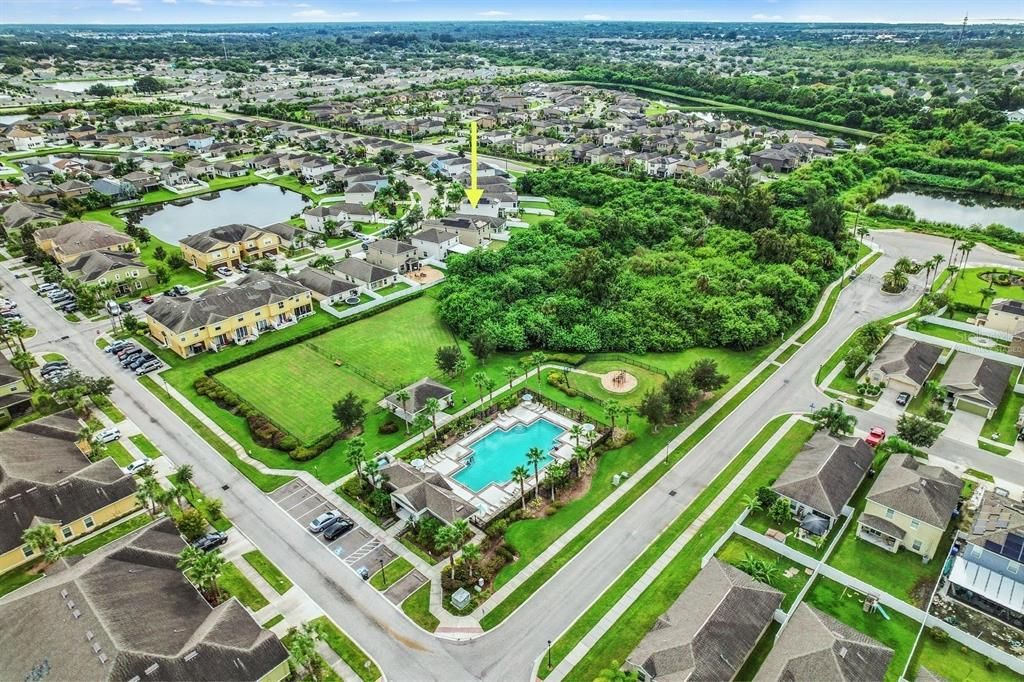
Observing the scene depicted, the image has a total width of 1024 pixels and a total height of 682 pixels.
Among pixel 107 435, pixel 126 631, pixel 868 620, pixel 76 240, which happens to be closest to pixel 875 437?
pixel 868 620

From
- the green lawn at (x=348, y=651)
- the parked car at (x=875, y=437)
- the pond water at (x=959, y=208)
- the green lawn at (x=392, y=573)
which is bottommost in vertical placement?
the green lawn at (x=348, y=651)

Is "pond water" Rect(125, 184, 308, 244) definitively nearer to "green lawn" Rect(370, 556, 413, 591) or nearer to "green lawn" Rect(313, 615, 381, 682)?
"green lawn" Rect(370, 556, 413, 591)

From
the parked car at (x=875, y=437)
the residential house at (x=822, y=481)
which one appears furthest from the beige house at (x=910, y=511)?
the parked car at (x=875, y=437)

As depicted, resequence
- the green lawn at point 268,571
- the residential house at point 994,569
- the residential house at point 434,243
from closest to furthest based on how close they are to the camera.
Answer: the residential house at point 994,569 < the green lawn at point 268,571 < the residential house at point 434,243

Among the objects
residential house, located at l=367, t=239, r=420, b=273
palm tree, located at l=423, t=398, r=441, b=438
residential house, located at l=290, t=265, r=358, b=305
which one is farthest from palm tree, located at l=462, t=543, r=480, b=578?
residential house, located at l=367, t=239, r=420, b=273

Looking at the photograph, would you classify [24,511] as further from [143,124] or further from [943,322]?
[143,124]

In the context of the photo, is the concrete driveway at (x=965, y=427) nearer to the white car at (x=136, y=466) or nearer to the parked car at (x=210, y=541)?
the parked car at (x=210, y=541)

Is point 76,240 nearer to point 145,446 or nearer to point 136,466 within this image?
point 145,446
